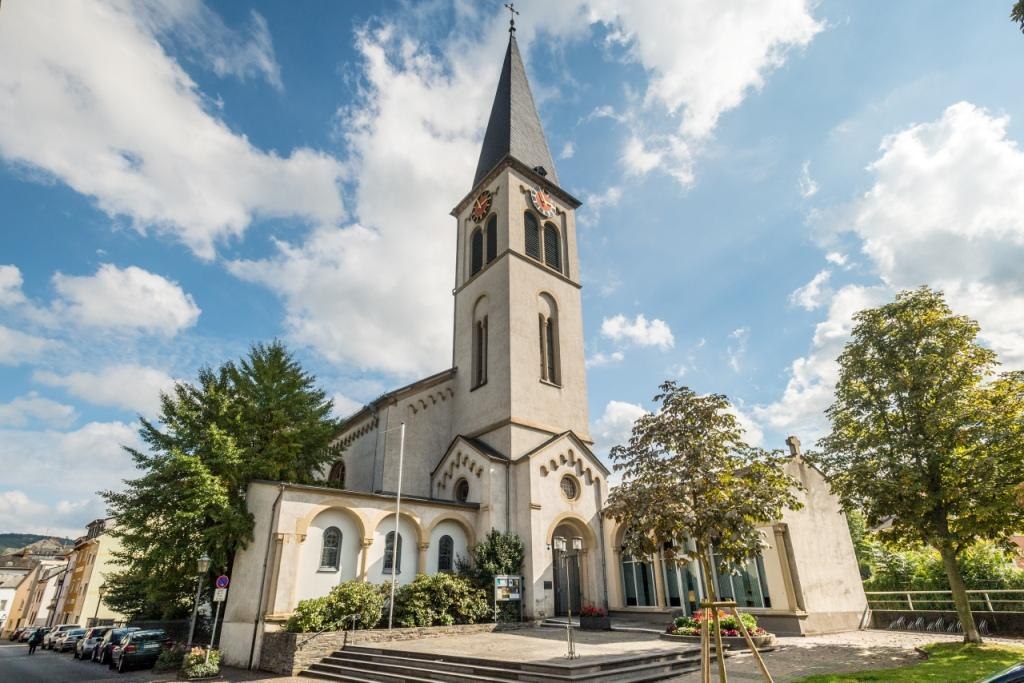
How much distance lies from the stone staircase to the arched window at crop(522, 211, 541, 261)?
2137 centimetres

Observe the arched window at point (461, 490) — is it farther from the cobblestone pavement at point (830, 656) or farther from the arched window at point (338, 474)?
the cobblestone pavement at point (830, 656)

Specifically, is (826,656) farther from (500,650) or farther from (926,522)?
(500,650)

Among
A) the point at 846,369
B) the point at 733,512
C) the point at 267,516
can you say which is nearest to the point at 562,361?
the point at 846,369

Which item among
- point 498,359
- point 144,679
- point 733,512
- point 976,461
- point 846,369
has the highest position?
point 498,359

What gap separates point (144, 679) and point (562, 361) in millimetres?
20539

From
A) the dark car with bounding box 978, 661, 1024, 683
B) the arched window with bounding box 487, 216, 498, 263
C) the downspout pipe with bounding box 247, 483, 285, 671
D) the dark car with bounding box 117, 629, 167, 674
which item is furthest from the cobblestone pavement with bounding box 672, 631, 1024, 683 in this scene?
the arched window with bounding box 487, 216, 498, 263

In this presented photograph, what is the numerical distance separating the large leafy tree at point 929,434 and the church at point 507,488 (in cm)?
336

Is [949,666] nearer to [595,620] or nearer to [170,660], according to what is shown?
[595,620]

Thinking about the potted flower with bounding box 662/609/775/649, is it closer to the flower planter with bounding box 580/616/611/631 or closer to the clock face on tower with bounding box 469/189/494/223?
the flower planter with bounding box 580/616/611/631

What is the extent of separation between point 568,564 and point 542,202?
66.1 feet

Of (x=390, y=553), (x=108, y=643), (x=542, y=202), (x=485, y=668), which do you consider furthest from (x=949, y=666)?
(x=108, y=643)

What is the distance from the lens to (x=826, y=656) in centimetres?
1355

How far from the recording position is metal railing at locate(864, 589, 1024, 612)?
720 inches

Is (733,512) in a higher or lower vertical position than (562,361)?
lower
